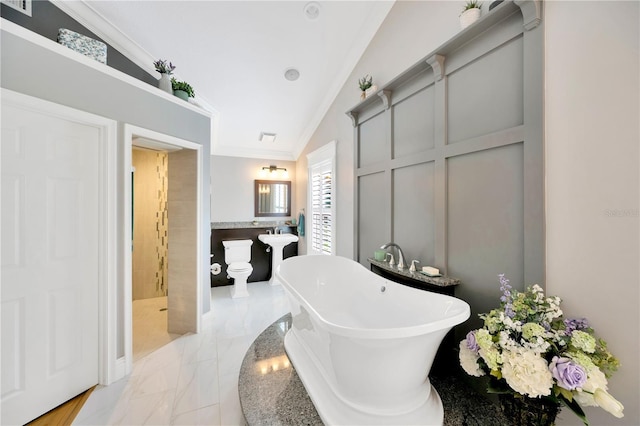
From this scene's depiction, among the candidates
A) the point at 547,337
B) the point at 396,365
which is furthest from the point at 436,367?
the point at 547,337

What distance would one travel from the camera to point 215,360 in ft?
7.48

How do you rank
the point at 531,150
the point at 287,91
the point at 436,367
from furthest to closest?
the point at 287,91
the point at 436,367
the point at 531,150

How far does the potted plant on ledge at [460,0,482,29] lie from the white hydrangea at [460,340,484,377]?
1991 millimetres

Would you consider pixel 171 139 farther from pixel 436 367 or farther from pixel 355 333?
pixel 436 367

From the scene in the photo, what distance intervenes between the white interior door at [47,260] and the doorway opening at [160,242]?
24 centimetres

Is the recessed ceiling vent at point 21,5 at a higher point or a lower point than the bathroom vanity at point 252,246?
higher

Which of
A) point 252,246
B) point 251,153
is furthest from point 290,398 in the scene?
point 251,153

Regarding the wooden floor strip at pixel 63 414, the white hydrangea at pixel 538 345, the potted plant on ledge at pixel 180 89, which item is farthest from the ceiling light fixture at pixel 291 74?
the wooden floor strip at pixel 63 414

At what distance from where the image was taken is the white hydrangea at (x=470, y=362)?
1.26 m

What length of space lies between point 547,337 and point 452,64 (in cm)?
175

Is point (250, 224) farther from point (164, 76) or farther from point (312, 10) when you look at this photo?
point (312, 10)

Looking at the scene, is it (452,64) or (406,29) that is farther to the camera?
(406,29)

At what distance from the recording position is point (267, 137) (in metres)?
4.38

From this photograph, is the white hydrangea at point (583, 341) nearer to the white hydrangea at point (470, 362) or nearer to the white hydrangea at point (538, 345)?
the white hydrangea at point (538, 345)
